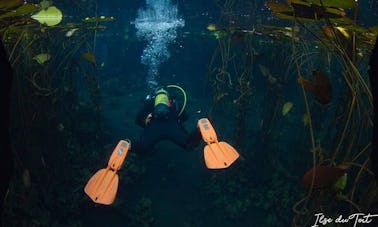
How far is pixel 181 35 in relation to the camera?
16.2 m

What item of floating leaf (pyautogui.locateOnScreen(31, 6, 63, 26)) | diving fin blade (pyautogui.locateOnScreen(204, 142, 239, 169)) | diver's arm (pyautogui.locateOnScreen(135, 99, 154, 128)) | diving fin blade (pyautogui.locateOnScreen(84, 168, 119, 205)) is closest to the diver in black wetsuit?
diver's arm (pyautogui.locateOnScreen(135, 99, 154, 128))

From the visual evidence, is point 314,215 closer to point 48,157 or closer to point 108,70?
point 48,157

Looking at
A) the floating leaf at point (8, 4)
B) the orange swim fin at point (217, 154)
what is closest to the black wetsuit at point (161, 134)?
the orange swim fin at point (217, 154)

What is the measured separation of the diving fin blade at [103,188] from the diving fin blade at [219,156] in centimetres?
153

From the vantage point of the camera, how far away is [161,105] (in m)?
6.12

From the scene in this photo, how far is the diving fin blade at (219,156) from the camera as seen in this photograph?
5.17m

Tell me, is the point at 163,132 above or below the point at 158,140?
above

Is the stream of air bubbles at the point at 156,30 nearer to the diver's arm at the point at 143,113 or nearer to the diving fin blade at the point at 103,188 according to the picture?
the diver's arm at the point at 143,113

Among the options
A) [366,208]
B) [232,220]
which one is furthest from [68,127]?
[366,208]

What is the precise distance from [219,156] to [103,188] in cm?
189

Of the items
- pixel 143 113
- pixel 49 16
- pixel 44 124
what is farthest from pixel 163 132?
pixel 49 16

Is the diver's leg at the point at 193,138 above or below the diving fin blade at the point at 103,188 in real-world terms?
above

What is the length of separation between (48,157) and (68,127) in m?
1.22

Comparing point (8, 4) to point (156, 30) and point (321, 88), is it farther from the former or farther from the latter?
point (156, 30)
